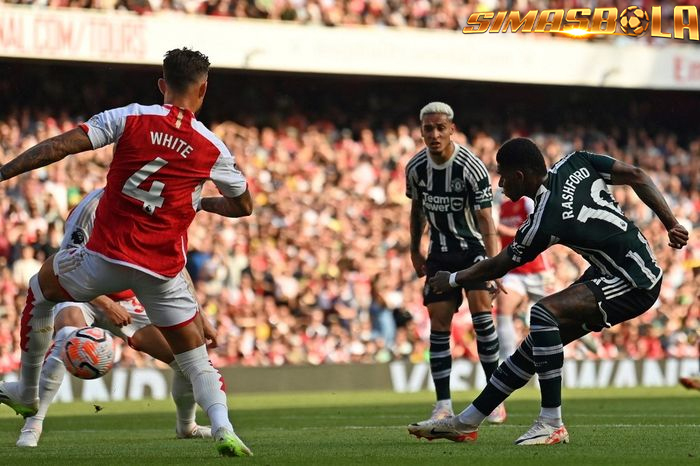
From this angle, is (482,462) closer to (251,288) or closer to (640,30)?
(251,288)

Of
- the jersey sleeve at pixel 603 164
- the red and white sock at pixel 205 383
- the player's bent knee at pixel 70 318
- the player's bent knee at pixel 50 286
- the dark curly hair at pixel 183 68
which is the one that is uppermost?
the dark curly hair at pixel 183 68

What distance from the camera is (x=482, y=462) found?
7.27 meters

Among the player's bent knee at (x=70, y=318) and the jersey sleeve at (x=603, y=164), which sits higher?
the jersey sleeve at (x=603, y=164)

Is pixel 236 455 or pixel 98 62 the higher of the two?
pixel 98 62

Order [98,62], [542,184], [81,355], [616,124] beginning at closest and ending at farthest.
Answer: [542,184], [81,355], [98,62], [616,124]

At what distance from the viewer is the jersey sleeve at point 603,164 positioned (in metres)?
8.23

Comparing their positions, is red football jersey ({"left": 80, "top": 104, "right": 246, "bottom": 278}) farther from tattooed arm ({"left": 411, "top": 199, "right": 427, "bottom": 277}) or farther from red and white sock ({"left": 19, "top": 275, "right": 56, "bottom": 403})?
tattooed arm ({"left": 411, "top": 199, "right": 427, "bottom": 277})

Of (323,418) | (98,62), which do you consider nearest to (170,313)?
(323,418)

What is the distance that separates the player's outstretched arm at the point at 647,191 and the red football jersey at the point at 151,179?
2.46m

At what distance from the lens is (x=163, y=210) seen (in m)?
7.50

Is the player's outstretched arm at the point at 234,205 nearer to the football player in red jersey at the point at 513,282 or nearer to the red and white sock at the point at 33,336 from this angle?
the red and white sock at the point at 33,336

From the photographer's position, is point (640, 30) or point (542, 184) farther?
point (640, 30)

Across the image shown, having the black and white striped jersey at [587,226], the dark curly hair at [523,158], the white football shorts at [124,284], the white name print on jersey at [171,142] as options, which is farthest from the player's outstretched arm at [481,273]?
the white name print on jersey at [171,142]

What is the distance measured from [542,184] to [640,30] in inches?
781
